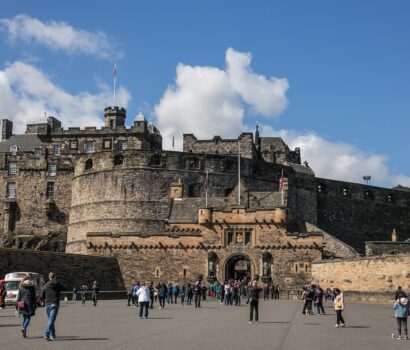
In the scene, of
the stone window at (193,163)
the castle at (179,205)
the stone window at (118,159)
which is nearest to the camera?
the castle at (179,205)

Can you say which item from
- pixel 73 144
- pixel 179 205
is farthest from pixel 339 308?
pixel 73 144

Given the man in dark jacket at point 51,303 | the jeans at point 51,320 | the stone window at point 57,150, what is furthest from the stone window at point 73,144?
the jeans at point 51,320

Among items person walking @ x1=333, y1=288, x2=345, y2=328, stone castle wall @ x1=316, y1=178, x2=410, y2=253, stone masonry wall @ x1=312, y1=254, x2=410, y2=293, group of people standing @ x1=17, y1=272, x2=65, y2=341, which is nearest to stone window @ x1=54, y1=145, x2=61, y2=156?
stone castle wall @ x1=316, y1=178, x2=410, y2=253

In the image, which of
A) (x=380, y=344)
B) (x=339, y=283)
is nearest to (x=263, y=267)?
(x=339, y=283)

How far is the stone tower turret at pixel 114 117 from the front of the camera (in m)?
72.3

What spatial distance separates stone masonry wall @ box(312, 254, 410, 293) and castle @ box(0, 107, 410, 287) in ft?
7.41

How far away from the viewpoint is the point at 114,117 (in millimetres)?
72500

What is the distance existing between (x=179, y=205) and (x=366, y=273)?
17.9 meters

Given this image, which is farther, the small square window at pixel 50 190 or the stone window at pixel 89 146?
the stone window at pixel 89 146

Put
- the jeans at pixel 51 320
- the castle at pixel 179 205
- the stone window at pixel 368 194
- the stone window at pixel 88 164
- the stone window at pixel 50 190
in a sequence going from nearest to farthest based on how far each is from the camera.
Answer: the jeans at pixel 51 320 < the castle at pixel 179 205 < the stone window at pixel 88 164 < the stone window at pixel 50 190 < the stone window at pixel 368 194

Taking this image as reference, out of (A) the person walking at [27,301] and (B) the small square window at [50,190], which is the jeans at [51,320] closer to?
(A) the person walking at [27,301]

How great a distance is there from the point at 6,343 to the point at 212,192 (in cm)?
4573

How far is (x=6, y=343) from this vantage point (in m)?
13.1

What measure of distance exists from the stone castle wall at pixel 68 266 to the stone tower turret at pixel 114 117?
95.7 feet
